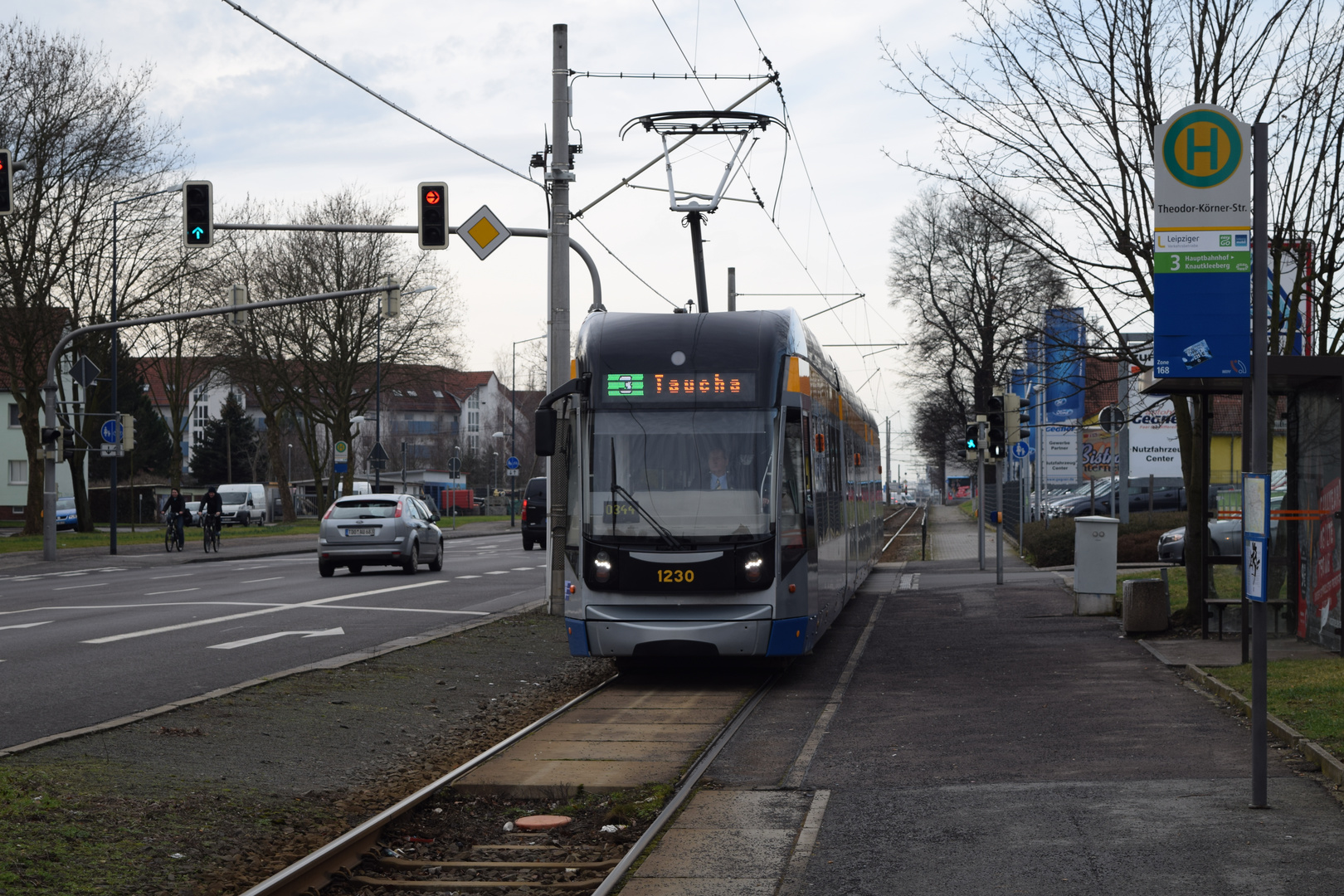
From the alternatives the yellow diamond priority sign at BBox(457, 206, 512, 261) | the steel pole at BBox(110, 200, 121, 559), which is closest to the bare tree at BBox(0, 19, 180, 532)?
the steel pole at BBox(110, 200, 121, 559)

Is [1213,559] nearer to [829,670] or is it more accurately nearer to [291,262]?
[829,670]

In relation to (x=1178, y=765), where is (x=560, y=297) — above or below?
above

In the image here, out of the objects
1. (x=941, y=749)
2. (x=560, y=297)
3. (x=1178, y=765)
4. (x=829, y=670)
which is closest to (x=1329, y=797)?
(x=1178, y=765)

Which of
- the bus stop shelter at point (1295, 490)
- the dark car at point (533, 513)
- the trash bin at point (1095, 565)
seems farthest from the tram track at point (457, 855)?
the dark car at point (533, 513)

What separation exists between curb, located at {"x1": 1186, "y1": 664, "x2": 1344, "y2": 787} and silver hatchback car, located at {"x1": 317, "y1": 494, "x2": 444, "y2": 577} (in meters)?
18.8

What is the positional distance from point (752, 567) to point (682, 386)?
1.65 metres

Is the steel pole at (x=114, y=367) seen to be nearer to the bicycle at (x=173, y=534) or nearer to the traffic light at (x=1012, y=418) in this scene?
the bicycle at (x=173, y=534)

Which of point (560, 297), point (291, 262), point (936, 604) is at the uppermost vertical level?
point (291, 262)

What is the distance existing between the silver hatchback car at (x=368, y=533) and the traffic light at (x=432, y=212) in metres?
7.40

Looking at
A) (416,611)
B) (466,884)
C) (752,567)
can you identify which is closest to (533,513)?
(416,611)

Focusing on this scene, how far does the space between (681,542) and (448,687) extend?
7.44ft

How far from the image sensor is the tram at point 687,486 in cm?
1210

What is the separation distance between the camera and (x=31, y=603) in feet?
69.7

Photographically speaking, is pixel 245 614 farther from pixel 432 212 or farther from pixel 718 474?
pixel 718 474
